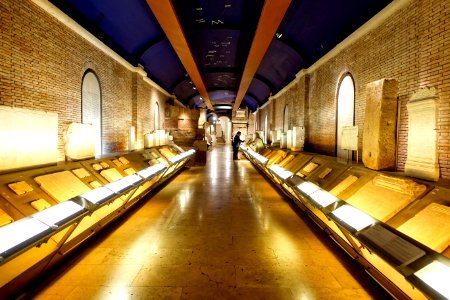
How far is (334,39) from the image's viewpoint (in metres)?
8.74

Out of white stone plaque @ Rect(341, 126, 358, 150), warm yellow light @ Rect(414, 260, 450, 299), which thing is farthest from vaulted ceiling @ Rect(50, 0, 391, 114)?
warm yellow light @ Rect(414, 260, 450, 299)

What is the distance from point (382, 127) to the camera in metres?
4.96

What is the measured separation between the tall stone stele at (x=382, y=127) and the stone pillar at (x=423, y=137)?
Result: 2.40ft

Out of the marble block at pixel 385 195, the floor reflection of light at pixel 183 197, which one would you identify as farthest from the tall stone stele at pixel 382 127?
the floor reflection of light at pixel 183 197

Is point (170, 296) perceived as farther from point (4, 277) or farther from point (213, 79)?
point (213, 79)

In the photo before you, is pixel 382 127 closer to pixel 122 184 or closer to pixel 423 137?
pixel 423 137

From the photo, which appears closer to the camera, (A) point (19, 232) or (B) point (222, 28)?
(A) point (19, 232)

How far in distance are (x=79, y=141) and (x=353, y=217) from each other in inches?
221

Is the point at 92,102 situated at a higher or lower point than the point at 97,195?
higher

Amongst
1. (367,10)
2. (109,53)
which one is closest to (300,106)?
(367,10)

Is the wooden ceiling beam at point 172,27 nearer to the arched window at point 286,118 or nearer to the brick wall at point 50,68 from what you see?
the brick wall at point 50,68

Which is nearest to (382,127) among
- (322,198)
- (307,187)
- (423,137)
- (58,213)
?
(423,137)

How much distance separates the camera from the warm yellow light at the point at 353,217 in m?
A: 2.69

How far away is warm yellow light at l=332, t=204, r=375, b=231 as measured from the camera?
2.69 metres
